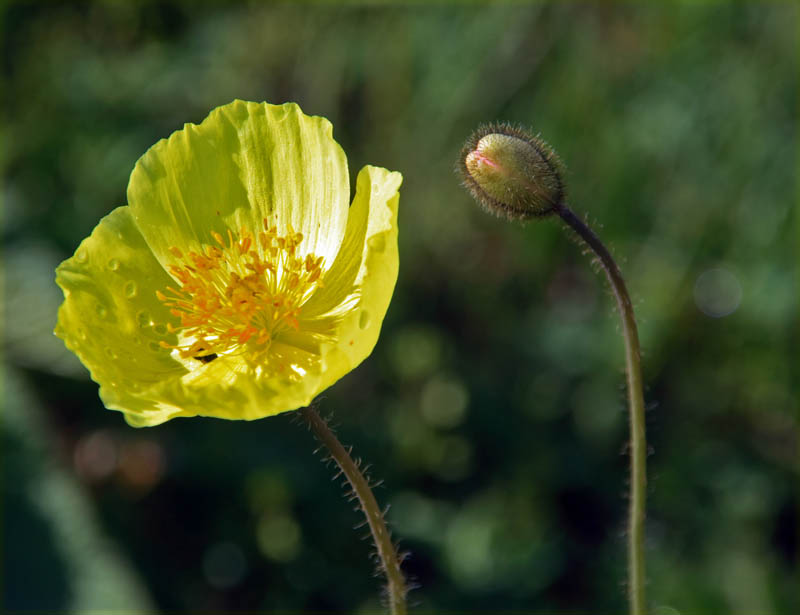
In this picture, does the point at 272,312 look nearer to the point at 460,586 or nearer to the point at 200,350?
the point at 200,350

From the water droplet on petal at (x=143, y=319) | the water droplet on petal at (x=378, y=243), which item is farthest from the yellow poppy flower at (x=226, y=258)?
the water droplet on petal at (x=378, y=243)

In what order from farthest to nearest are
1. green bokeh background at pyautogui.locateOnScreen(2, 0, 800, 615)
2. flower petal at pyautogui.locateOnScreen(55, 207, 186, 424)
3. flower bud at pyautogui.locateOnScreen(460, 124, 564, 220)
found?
1. green bokeh background at pyautogui.locateOnScreen(2, 0, 800, 615)
2. flower petal at pyautogui.locateOnScreen(55, 207, 186, 424)
3. flower bud at pyautogui.locateOnScreen(460, 124, 564, 220)

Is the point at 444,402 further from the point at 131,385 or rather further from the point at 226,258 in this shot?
the point at 131,385

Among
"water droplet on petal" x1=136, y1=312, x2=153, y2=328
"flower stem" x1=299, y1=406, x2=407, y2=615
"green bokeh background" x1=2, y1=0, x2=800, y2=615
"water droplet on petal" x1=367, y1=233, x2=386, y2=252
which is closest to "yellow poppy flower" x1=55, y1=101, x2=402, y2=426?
"water droplet on petal" x1=136, y1=312, x2=153, y2=328

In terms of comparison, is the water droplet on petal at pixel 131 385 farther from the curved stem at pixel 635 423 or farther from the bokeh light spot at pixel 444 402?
the bokeh light spot at pixel 444 402

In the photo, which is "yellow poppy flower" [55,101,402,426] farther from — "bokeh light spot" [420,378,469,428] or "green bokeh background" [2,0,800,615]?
"bokeh light spot" [420,378,469,428]

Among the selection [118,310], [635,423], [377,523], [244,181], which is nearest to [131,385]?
[118,310]
